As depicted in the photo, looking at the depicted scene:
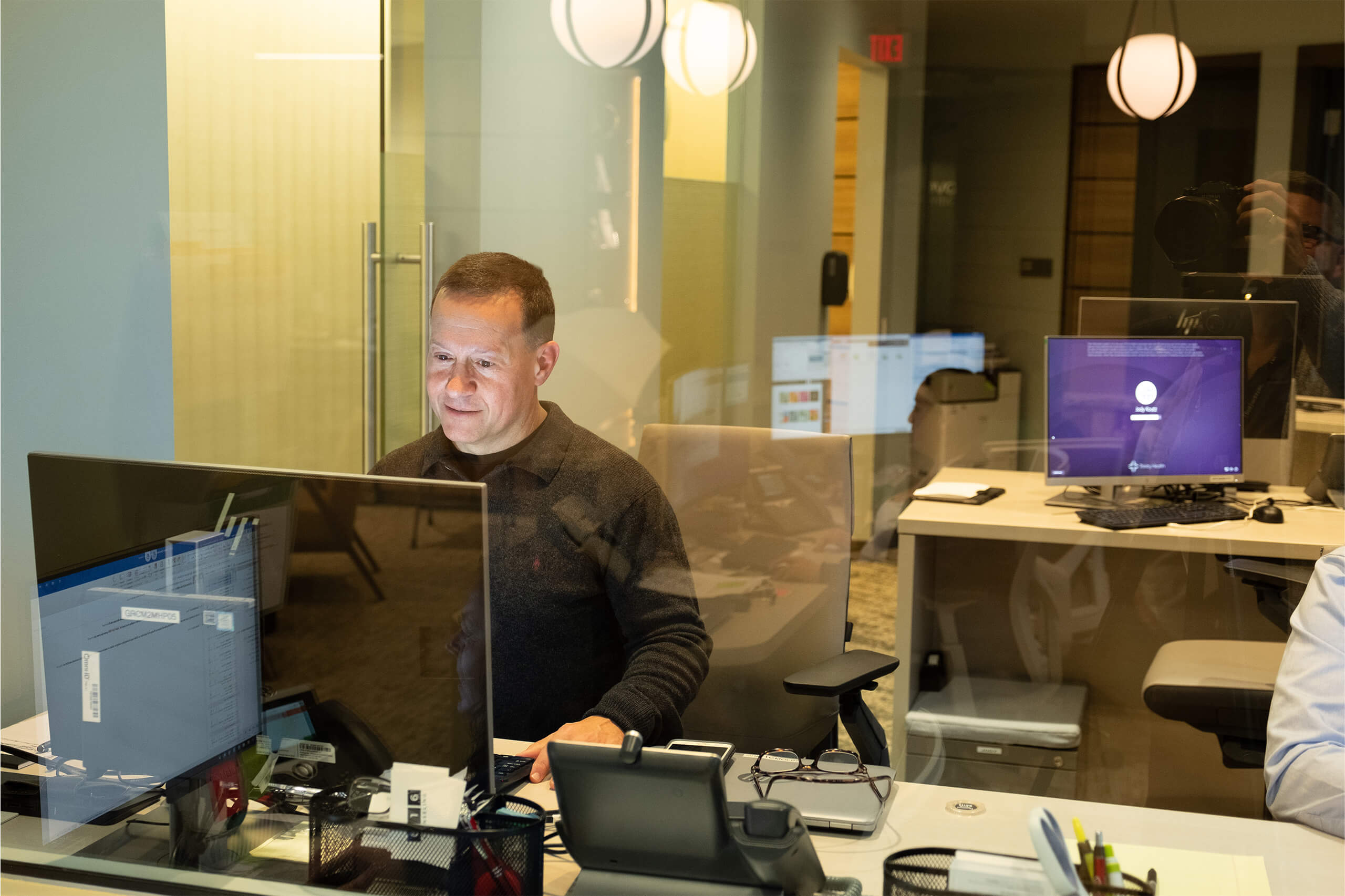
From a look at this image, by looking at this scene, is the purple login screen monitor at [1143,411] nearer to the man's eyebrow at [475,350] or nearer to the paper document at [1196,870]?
the man's eyebrow at [475,350]

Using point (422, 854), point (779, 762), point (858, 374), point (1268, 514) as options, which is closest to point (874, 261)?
point (858, 374)

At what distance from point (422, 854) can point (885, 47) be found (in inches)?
105

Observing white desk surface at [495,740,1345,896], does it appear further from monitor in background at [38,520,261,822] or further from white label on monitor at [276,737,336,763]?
monitor in background at [38,520,261,822]

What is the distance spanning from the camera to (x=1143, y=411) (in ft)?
9.55

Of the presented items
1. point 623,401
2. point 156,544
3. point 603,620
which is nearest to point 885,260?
point 623,401

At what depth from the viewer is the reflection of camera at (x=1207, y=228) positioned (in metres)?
2.71

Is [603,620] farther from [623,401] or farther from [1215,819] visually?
[623,401]

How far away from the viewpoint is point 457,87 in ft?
9.50

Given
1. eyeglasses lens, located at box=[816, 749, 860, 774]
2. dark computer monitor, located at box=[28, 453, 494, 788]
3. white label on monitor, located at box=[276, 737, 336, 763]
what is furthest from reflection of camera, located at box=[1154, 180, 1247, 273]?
white label on monitor, located at box=[276, 737, 336, 763]

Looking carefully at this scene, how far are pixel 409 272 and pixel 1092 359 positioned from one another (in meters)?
1.71

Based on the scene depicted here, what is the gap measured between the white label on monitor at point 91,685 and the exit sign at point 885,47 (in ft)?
8.58

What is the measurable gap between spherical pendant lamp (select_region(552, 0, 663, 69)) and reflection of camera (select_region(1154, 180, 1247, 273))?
132cm

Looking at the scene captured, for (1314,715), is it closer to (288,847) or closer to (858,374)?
(288,847)

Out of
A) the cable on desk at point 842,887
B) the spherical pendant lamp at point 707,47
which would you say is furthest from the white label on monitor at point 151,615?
the spherical pendant lamp at point 707,47
